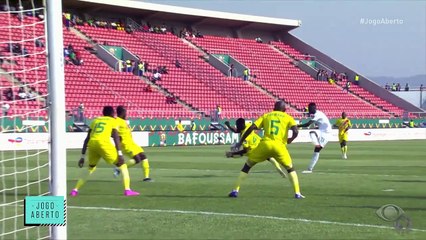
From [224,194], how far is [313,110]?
511cm

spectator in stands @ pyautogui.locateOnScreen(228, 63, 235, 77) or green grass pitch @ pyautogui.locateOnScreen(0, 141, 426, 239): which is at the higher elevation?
spectator in stands @ pyautogui.locateOnScreen(228, 63, 235, 77)

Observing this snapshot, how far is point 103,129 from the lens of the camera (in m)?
13.4

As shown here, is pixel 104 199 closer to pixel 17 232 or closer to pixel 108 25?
A: pixel 17 232

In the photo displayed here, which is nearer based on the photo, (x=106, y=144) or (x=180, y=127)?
(x=106, y=144)

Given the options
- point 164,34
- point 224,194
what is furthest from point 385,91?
point 224,194

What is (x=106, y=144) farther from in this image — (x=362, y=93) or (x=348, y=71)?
(x=348, y=71)

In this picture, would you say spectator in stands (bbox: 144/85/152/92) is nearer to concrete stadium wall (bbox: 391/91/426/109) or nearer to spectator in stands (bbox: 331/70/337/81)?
spectator in stands (bbox: 331/70/337/81)

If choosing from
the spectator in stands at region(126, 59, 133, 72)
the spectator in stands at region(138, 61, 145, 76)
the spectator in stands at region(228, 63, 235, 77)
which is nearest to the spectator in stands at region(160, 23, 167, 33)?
the spectator in stands at region(228, 63, 235, 77)

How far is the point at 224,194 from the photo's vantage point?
13.6 m

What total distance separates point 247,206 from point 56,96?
6.00 m

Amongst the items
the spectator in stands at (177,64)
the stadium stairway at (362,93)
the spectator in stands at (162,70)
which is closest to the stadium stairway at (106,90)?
the spectator in stands at (162,70)

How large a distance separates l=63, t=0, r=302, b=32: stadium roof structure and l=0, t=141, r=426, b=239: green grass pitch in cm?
3049

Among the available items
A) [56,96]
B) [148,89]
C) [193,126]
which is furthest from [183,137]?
[56,96]

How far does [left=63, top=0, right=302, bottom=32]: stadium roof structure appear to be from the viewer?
48597 mm
